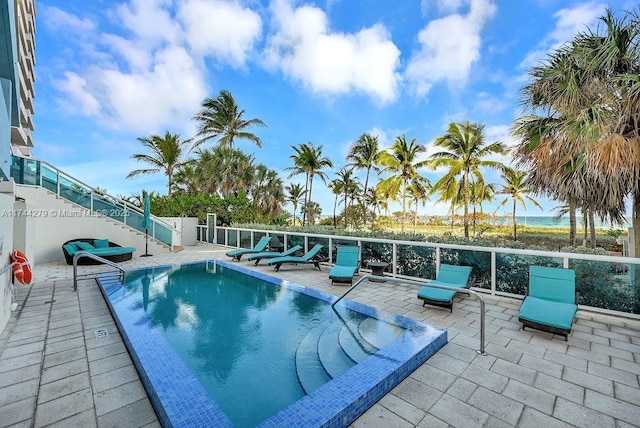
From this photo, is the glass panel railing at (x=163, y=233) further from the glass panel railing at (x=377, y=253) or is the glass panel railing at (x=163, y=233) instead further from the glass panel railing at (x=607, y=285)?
the glass panel railing at (x=607, y=285)

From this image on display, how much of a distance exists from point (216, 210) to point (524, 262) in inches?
707

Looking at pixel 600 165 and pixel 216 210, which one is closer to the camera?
pixel 600 165

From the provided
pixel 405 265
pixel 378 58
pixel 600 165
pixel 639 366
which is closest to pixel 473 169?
pixel 378 58

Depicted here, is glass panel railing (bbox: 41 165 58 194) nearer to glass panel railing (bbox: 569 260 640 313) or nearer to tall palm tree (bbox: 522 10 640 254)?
glass panel railing (bbox: 569 260 640 313)

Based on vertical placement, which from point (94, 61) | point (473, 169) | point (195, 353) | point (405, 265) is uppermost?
point (94, 61)

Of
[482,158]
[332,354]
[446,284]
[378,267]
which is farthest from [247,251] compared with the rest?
[482,158]

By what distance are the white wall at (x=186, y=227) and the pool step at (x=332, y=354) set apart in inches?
577

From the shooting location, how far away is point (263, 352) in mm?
3930

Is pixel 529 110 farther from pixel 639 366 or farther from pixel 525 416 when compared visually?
pixel 525 416

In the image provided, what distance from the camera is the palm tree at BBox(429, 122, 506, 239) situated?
1709cm

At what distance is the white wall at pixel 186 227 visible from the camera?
16.8 m

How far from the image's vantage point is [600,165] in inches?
248

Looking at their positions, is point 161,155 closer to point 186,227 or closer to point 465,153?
point 186,227

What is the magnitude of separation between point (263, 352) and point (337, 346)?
1040 mm
